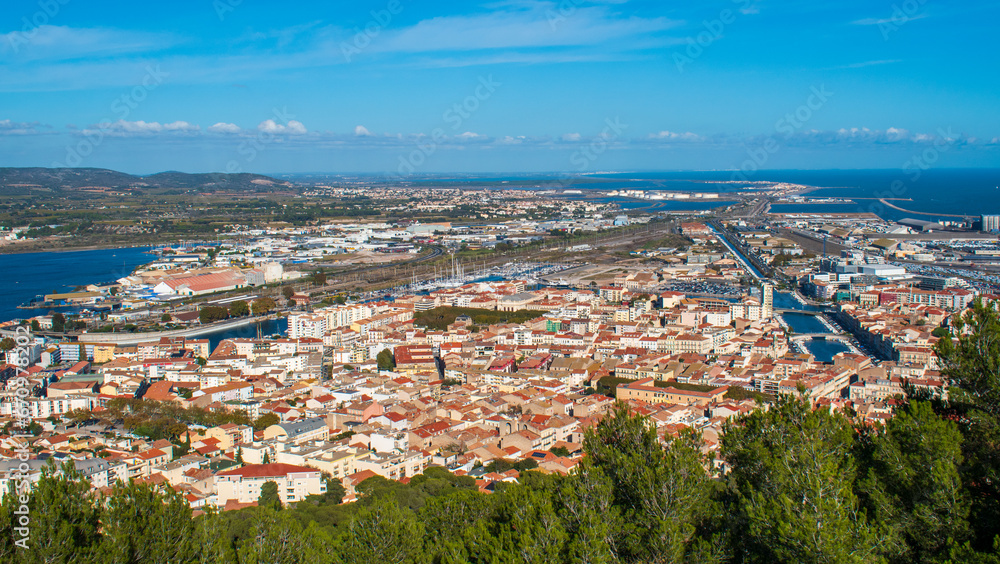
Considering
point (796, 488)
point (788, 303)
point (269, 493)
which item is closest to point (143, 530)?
point (796, 488)

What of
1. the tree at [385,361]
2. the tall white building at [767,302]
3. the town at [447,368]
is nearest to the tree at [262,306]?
the town at [447,368]

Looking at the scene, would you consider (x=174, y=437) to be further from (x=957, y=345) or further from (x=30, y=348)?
(x=957, y=345)

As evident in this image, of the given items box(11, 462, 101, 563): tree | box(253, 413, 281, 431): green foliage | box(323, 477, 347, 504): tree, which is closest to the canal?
box(253, 413, 281, 431): green foliage

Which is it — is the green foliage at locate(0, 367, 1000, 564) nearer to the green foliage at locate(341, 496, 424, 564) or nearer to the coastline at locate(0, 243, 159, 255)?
the green foliage at locate(341, 496, 424, 564)

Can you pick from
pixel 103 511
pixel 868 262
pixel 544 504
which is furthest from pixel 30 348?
pixel 868 262

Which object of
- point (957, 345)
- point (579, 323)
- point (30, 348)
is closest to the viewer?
point (957, 345)

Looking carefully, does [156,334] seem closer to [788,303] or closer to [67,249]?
[788,303]
